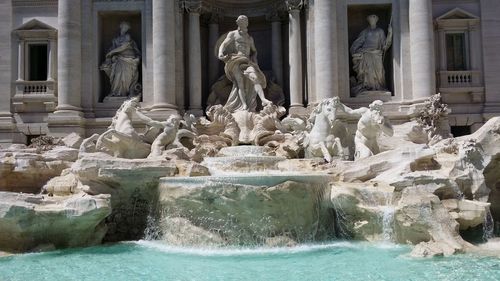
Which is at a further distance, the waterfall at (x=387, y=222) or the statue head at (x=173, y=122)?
the statue head at (x=173, y=122)

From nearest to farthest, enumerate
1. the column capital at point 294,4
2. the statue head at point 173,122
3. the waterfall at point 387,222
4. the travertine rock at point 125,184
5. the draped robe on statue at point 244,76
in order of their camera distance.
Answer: the waterfall at point 387,222
the travertine rock at point 125,184
the statue head at point 173,122
the draped robe on statue at point 244,76
the column capital at point 294,4

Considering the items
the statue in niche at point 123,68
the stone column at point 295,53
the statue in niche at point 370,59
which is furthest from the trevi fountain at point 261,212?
the statue in niche at point 123,68

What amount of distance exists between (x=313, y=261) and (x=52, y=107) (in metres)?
13.6

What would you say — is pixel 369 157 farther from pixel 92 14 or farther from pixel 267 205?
pixel 92 14

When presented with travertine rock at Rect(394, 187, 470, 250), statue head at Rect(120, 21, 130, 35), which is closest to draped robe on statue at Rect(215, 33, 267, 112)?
statue head at Rect(120, 21, 130, 35)

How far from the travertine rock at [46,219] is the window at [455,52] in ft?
47.3

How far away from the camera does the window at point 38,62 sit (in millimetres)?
20469

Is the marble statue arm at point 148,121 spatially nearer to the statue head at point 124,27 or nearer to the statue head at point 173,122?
the statue head at point 173,122

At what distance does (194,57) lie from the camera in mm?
19609

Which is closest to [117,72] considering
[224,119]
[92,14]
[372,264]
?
[92,14]

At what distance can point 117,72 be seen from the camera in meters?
19.8

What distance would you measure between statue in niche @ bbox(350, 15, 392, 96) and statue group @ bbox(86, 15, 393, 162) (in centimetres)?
4

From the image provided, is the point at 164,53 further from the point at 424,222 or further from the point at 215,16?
the point at 424,222

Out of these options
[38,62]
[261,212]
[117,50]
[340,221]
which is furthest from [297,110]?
[38,62]
